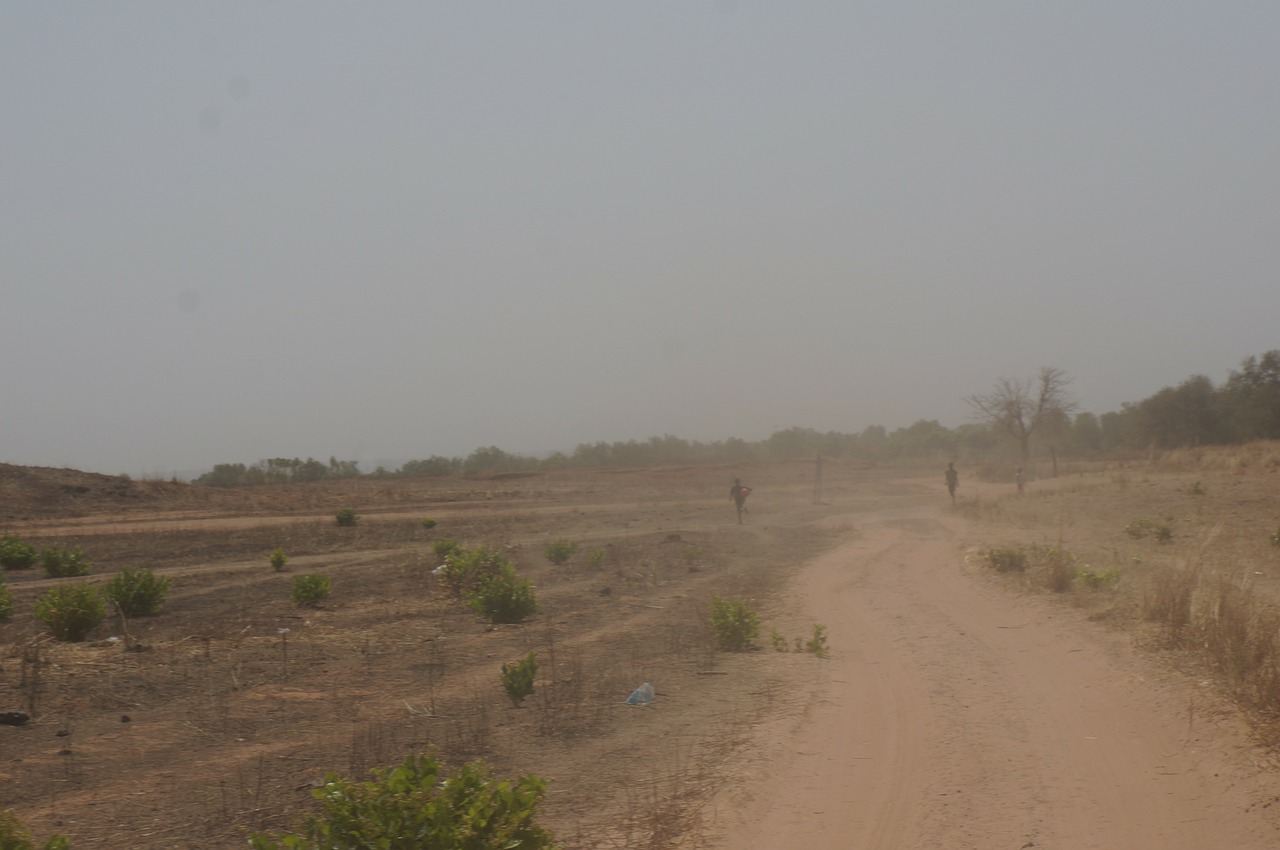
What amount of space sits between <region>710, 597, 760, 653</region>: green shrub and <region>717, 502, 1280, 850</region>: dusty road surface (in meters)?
1.20

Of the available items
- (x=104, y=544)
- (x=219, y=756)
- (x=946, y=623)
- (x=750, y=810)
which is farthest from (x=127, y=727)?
(x=104, y=544)

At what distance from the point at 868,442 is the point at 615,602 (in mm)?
104974

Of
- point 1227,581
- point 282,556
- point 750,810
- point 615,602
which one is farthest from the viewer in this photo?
point 282,556

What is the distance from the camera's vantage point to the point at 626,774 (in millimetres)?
7062

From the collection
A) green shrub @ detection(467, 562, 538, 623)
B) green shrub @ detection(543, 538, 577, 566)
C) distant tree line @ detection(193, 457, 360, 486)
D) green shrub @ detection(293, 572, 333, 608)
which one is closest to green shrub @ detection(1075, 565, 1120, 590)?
green shrub @ detection(467, 562, 538, 623)

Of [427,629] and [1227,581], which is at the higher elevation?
[1227,581]

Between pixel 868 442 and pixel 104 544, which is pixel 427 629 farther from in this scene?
pixel 868 442

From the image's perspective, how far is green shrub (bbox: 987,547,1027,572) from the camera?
16.6 metres

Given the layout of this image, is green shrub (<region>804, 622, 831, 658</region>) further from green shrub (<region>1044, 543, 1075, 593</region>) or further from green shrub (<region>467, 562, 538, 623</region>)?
green shrub (<region>1044, 543, 1075, 593</region>)

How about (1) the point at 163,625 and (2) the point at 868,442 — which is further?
(2) the point at 868,442

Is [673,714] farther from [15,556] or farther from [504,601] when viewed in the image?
[15,556]

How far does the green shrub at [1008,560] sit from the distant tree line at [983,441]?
33539 millimetres

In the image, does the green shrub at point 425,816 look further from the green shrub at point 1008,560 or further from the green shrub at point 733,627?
the green shrub at point 1008,560

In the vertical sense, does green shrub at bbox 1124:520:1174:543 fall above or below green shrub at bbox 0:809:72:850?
below
